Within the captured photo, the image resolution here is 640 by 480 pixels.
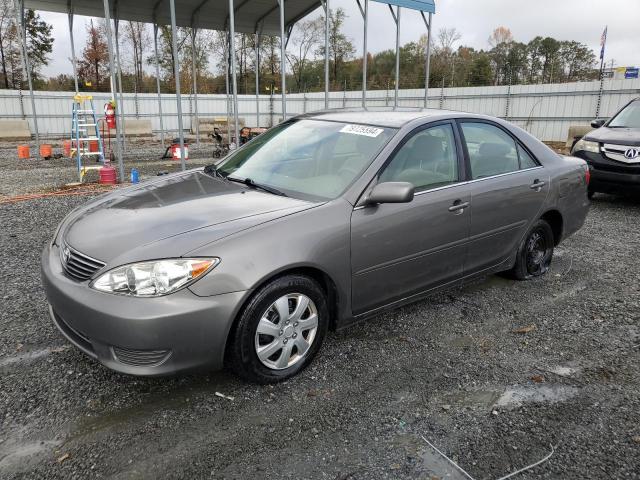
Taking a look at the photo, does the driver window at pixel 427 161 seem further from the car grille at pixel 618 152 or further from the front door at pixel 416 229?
the car grille at pixel 618 152

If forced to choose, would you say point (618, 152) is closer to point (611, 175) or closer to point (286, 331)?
point (611, 175)

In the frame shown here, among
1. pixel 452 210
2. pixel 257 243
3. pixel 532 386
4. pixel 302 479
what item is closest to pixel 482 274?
pixel 452 210

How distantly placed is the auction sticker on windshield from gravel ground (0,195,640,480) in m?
1.43

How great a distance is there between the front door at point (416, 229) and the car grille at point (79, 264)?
1.46 m

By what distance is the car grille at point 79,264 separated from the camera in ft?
8.52

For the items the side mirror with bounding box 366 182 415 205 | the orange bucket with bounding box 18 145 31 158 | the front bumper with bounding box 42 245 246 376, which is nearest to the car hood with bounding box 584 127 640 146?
the side mirror with bounding box 366 182 415 205

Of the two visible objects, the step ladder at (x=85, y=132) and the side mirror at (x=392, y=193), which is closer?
the side mirror at (x=392, y=193)

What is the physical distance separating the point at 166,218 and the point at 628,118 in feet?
28.7

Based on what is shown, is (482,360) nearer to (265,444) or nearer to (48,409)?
(265,444)

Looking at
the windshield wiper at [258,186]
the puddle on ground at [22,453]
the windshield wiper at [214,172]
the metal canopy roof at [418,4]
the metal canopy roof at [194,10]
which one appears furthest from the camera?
the metal canopy roof at [194,10]

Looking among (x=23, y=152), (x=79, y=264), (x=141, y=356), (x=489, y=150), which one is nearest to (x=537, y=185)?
(x=489, y=150)

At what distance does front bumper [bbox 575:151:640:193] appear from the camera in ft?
25.2

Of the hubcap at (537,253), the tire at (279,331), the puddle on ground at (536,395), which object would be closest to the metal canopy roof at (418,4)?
the hubcap at (537,253)

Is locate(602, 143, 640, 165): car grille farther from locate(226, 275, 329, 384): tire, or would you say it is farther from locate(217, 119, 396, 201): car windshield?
locate(226, 275, 329, 384): tire
